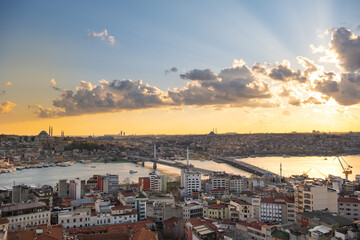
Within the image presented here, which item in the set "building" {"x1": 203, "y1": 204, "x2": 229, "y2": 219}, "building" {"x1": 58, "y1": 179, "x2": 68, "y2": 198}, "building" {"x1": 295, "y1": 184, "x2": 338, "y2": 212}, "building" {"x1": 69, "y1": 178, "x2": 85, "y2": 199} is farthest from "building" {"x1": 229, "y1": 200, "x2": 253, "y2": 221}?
"building" {"x1": 58, "y1": 179, "x2": 68, "y2": 198}

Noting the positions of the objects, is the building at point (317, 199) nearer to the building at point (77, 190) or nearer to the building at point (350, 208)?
the building at point (350, 208)

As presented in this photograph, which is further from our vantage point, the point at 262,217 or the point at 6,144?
Answer: the point at 6,144

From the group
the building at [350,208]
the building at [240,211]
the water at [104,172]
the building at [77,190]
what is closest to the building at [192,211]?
the building at [240,211]

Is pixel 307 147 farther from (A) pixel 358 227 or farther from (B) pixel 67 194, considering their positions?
(A) pixel 358 227

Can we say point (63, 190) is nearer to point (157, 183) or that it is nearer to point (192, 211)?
point (157, 183)

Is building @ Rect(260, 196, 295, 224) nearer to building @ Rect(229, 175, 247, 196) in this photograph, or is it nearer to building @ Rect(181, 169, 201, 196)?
building @ Rect(229, 175, 247, 196)

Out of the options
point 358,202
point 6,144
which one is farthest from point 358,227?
point 6,144

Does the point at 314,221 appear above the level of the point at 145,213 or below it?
above
